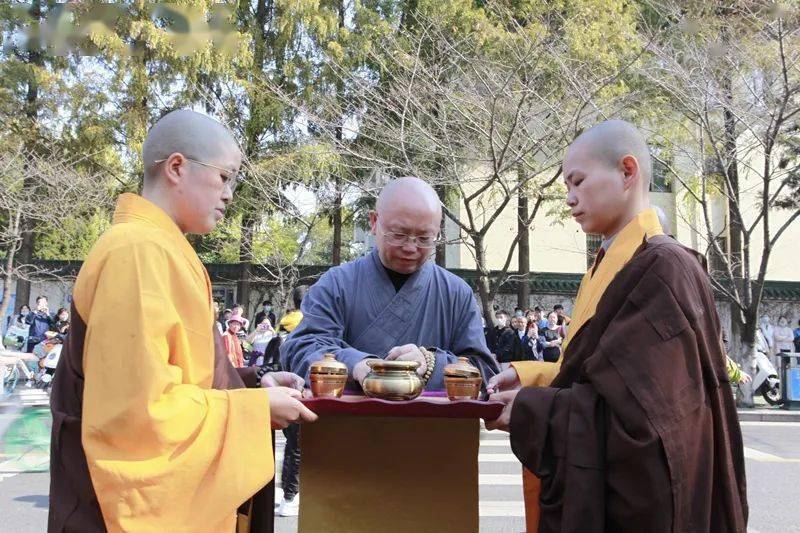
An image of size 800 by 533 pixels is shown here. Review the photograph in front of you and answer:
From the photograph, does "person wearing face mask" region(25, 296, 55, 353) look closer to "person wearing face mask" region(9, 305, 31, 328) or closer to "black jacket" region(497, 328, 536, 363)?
"person wearing face mask" region(9, 305, 31, 328)

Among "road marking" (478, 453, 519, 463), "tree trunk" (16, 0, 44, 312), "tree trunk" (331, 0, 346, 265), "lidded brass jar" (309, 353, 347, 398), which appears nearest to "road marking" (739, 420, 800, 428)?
"road marking" (478, 453, 519, 463)

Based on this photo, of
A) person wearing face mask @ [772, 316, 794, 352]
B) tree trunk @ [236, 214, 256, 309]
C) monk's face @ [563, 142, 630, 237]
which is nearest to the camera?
monk's face @ [563, 142, 630, 237]

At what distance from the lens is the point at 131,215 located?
2.16 meters

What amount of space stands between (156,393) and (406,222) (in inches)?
51.9

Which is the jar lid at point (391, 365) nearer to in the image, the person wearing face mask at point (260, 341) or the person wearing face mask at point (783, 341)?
the person wearing face mask at point (260, 341)

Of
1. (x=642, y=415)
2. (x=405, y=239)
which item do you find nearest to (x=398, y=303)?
(x=405, y=239)

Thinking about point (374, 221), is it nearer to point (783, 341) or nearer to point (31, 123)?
point (31, 123)

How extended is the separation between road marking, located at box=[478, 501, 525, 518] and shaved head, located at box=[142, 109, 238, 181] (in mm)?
4468

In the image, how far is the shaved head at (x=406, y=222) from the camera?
9.48ft

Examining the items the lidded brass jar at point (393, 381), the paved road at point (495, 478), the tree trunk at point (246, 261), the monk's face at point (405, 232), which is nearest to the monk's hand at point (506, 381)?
the lidded brass jar at point (393, 381)

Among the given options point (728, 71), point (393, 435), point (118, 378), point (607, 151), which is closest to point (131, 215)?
point (118, 378)

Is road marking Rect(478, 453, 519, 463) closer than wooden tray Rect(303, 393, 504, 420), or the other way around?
wooden tray Rect(303, 393, 504, 420)

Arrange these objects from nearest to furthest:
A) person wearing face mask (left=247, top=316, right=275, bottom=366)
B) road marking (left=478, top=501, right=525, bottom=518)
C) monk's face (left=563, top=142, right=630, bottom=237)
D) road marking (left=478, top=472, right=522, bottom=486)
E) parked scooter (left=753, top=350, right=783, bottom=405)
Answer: monk's face (left=563, top=142, right=630, bottom=237) < road marking (left=478, top=501, right=525, bottom=518) < road marking (left=478, top=472, right=522, bottom=486) < person wearing face mask (left=247, top=316, right=275, bottom=366) < parked scooter (left=753, top=350, right=783, bottom=405)

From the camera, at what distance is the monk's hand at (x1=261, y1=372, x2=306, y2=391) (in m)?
2.56
